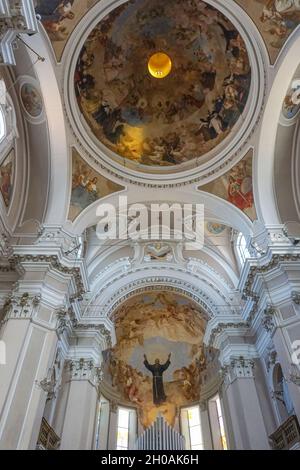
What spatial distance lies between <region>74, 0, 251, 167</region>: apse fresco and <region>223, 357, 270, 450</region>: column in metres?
8.24

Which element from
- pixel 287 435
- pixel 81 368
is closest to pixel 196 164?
pixel 81 368

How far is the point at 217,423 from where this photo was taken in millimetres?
15711

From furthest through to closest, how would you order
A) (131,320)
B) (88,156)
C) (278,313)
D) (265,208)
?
(131,320)
(88,156)
(265,208)
(278,313)

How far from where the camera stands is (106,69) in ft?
46.0

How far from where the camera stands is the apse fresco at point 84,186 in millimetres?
13586

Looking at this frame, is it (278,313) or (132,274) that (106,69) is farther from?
(278,313)

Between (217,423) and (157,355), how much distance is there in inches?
165

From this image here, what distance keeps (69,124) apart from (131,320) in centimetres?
923

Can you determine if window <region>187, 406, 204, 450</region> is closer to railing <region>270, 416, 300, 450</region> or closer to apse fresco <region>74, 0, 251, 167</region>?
railing <region>270, 416, 300, 450</region>

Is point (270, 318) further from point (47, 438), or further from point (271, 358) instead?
point (47, 438)

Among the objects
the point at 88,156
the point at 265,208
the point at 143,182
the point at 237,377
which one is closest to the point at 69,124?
the point at 88,156

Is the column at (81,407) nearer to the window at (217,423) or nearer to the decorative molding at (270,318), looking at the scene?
the window at (217,423)

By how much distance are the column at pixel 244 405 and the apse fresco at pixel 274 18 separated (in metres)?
10.3

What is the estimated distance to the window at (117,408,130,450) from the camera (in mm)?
15563
